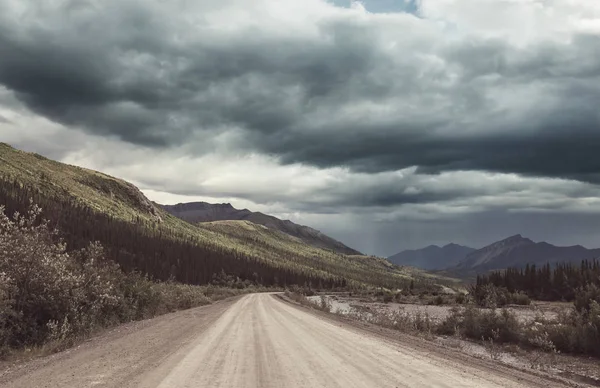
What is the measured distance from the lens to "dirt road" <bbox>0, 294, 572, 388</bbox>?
9750 millimetres

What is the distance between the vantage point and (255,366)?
11367mm

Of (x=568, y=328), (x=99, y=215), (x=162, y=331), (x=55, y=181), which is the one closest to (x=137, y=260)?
(x=99, y=215)

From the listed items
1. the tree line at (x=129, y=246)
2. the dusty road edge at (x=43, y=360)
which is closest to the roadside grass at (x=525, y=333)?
the dusty road edge at (x=43, y=360)

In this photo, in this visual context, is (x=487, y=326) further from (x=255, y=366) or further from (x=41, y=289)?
(x=41, y=289)

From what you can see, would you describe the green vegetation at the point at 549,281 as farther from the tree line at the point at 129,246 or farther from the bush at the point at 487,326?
the tree line at the point at 129,246

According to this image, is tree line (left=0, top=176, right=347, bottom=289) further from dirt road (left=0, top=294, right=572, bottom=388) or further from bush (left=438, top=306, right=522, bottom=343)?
dirt road (left=0, top=294, right=572, bottom=388)

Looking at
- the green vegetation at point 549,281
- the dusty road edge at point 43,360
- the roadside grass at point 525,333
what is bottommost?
the dusty road edge at point 43,360

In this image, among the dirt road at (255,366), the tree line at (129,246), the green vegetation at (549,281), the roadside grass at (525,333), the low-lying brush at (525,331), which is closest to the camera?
the dirt road at (255,366)

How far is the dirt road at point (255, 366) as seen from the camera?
32.0ft

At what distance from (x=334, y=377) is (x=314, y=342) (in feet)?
21.2

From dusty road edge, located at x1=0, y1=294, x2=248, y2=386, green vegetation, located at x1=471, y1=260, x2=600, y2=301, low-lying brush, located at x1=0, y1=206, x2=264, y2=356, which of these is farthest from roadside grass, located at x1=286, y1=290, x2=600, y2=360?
green vegetation, located at x1=471, y1=260, x2=600, y2=301

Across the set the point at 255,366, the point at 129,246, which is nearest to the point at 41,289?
the point at 255,366

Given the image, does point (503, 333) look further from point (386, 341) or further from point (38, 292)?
point (38, 292)

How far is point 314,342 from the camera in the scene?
1647 cm
